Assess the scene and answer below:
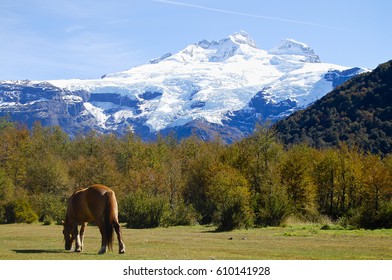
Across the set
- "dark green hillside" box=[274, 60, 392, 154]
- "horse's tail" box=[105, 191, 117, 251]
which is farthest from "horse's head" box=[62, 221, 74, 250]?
"dark green hillside" box=[274, 60, 392, 154]

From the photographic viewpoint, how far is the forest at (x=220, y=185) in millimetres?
45062

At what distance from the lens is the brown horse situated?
2017 cm

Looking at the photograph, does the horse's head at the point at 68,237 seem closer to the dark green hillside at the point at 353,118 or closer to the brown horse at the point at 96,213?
the brown horse at the point at 96,213

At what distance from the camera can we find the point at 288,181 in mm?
63406

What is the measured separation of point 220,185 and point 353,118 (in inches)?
3164

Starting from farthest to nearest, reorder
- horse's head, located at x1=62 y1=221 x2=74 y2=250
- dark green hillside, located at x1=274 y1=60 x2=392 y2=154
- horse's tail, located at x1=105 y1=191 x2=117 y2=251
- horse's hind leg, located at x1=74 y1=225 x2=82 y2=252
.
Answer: dark green hillside, located at x1=274 y1=60 x2=392 y2=154, horse's head, located at x1=62 y1=221 x2=74 y2=250, horse's hind leg, located at x1=74 y1=225 x2=82 y2=252, horse's tail, located at x1=105 y1=191 x2=117 y2=251

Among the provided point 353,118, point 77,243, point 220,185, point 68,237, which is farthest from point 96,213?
point 353,118

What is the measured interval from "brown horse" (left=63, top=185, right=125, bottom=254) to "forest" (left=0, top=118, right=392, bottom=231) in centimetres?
2005

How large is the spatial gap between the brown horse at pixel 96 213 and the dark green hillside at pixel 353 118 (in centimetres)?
9157

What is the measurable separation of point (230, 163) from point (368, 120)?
60.6 m

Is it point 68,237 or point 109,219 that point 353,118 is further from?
point 109,219

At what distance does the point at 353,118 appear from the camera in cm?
12669

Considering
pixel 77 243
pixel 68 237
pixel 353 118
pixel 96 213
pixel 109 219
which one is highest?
pixel 353 118

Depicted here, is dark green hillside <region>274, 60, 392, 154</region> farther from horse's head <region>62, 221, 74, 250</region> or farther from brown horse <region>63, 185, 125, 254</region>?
brown horse <region>63, 185, 125, 254</region>
